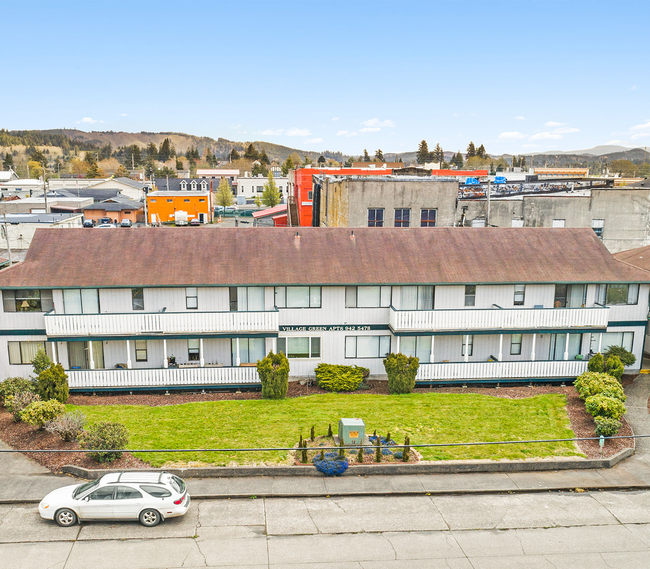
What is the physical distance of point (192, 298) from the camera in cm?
2816

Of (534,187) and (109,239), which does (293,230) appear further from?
(534,187)

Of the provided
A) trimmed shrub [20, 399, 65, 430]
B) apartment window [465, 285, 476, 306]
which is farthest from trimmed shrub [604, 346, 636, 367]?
trimmed shrub [20, 399, 65, 430]

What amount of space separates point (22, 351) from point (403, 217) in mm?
29431

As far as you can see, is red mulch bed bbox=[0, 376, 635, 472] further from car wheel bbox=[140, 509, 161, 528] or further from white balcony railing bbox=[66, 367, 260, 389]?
car wheel bbox=[140, 509, 161, 528]

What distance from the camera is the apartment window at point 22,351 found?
27.3m

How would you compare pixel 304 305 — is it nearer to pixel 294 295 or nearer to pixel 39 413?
pixel 294 295

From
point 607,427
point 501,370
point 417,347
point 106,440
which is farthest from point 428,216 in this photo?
point 106,440

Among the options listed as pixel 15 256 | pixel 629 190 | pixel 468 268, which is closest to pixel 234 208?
pixel 15 256

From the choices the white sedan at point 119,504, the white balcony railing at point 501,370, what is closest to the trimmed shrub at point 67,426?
the white sedan at point 119,504

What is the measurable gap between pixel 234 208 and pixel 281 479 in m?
122

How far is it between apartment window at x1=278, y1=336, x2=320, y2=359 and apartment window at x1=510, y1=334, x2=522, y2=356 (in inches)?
403

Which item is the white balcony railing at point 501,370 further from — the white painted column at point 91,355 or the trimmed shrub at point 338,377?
the white painted column at point 91,355

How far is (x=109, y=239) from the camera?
29.3 m

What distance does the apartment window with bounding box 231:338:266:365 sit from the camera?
93.6ft
